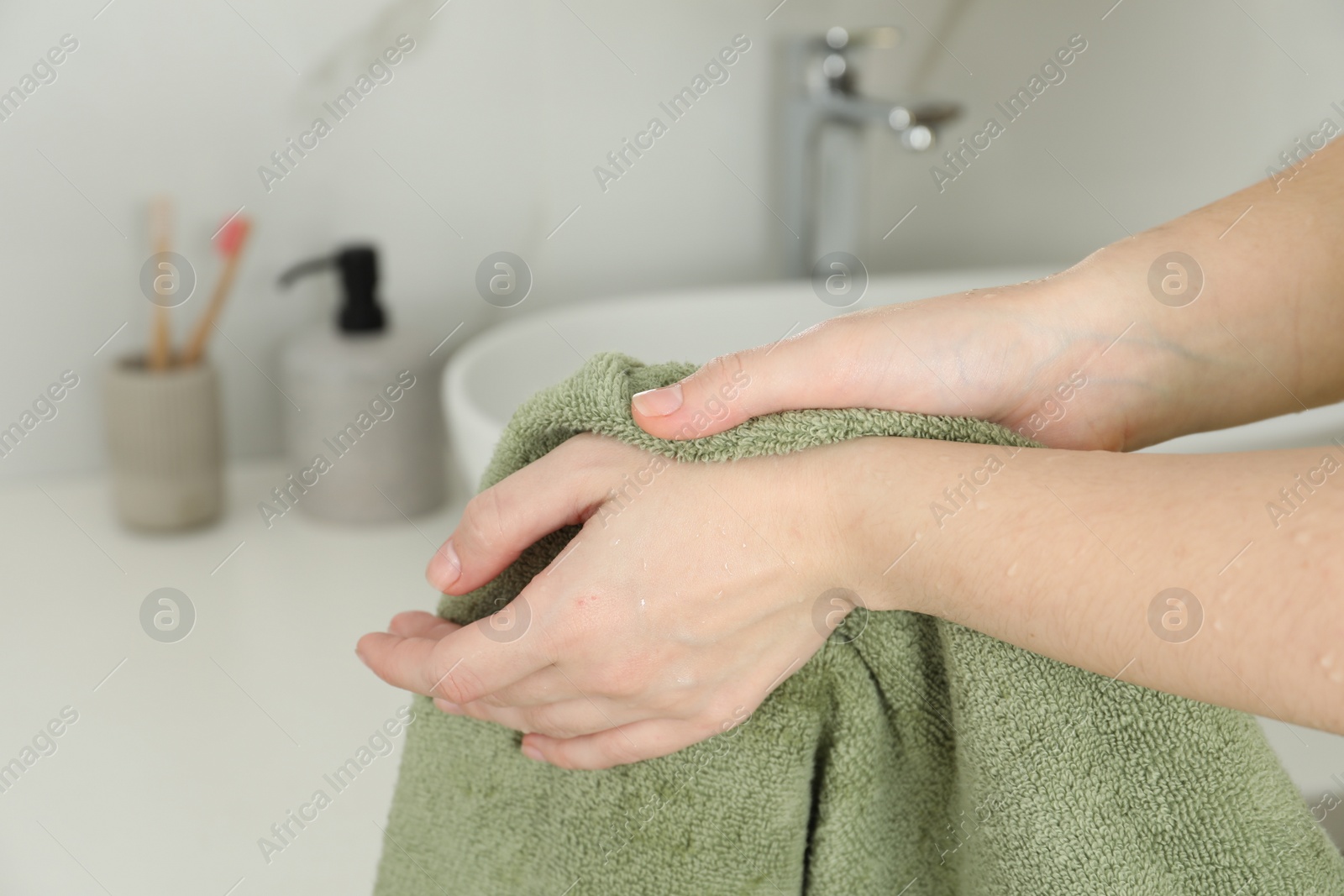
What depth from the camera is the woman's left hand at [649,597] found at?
339 millimetres

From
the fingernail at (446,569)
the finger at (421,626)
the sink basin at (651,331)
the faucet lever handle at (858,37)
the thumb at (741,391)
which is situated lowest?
the finger at (421,626)

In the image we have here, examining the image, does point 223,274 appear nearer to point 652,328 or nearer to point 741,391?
point 652,328

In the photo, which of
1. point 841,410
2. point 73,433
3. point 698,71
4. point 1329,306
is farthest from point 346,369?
point 1329,306

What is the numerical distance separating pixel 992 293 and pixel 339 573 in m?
0.47

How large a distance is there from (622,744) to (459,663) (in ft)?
0.20

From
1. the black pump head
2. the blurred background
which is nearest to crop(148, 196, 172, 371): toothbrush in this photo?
the blurred background

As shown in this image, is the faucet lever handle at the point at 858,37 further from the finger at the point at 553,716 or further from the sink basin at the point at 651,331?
the finger at the point at 553,716

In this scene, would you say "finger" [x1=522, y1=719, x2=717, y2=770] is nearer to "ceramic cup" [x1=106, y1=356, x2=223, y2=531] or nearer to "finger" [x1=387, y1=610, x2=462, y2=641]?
"finger" [x1=387, y1=610, x2=462, y2=641]

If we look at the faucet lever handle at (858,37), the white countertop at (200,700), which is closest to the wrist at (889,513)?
the white countertop at (200,700)

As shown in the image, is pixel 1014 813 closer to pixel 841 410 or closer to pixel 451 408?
pixel 841 410

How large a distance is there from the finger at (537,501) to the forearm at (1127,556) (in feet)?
0.26

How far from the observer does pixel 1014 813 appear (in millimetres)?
339

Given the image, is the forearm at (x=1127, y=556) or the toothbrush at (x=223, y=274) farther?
the toothbrush at (x=223, y=274)

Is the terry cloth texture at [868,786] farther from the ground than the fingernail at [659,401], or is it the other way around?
the fingernail at [659,401]
